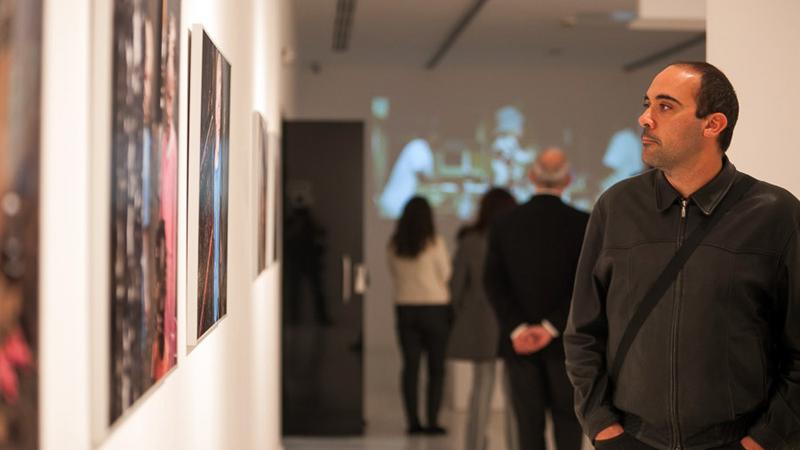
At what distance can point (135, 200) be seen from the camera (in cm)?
181

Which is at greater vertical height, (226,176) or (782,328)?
(226,176)

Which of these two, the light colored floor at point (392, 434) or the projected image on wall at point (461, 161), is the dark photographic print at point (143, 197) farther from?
the projected image on wall at point (461, 161)

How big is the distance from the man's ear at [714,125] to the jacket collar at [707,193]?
0.29 feet

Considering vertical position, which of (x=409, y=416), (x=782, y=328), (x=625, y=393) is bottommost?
(x=409, y=416)

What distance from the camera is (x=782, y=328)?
109 inches

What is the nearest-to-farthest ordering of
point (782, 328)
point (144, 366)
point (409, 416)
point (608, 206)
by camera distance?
point (144, 366)
point (782, 328)
point (608, 206)
point (409, 416)

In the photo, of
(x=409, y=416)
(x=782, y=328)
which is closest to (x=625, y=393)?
(x=782, y=328)

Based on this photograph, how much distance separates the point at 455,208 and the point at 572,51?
244cm

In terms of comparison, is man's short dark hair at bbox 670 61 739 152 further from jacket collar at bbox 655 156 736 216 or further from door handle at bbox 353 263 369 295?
door handle at bbox 353 263 369 295

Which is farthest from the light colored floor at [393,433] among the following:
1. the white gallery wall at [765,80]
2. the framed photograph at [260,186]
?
the white gallery wall at [765,80]

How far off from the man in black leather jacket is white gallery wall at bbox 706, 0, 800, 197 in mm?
855

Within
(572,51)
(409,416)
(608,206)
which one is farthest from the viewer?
(572,51)

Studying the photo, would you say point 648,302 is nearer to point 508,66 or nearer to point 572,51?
point 572,51

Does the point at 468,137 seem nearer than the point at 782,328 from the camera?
No
